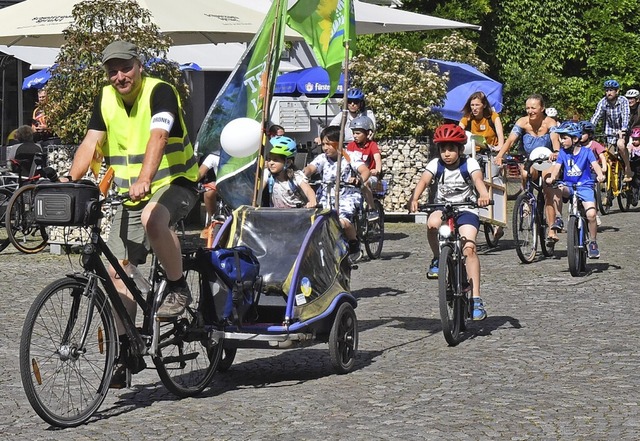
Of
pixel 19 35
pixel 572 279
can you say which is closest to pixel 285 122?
pixel 19 35

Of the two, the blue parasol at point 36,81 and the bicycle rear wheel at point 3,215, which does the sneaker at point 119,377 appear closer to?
the bicycle rear wheel at point 3,215

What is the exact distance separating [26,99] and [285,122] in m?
4.74

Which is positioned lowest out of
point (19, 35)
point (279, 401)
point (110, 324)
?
point (279, 401)

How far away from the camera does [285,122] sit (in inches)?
989

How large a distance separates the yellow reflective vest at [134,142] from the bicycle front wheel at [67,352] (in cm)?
78

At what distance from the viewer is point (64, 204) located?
22.4 feet

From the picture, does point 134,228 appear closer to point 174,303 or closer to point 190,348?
point 174,303

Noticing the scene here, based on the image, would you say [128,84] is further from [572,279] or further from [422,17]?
[422,17]

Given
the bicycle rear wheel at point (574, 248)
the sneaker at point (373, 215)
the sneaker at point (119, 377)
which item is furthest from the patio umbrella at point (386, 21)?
the sneaker at point (119, 377)

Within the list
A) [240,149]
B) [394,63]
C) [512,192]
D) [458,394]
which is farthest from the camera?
[512,192]

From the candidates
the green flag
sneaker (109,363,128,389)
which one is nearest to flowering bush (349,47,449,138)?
the green flag

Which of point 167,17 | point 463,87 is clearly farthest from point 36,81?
point 463,87

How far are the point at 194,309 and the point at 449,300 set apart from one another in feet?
7.85

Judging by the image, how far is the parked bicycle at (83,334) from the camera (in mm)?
6738
